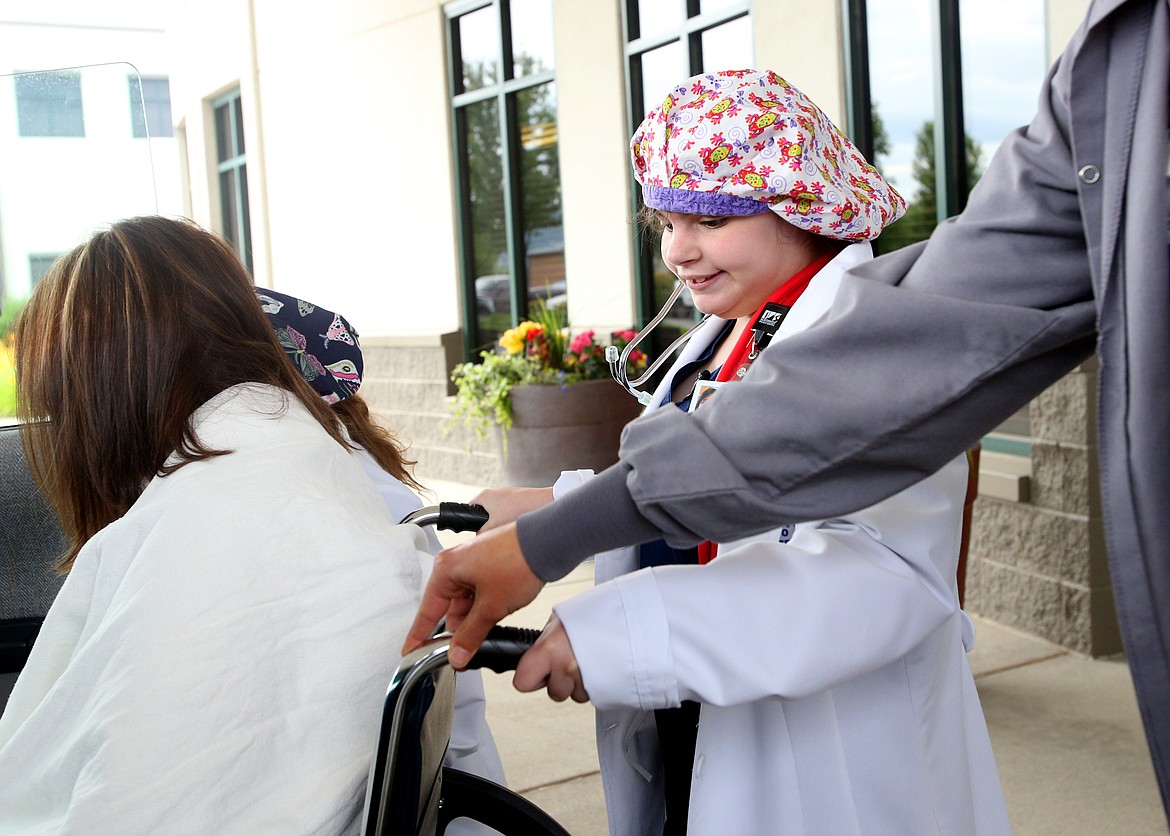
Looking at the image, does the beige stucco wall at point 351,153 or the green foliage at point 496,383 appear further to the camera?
the beige stucco wall at point 351,153

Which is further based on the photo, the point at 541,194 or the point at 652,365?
the point at 541,194

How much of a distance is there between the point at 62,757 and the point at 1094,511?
11.7 feet

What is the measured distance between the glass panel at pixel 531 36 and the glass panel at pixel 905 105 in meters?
3.13

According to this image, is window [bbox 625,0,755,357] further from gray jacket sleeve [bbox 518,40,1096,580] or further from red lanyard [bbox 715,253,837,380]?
gray jacket sleeve [bbox 518,40,1096,580]

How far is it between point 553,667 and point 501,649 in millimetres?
58

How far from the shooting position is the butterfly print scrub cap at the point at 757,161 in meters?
1.51

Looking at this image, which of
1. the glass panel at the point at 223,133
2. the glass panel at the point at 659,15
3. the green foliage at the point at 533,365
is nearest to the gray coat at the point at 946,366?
the green foliage at the point at 533,365

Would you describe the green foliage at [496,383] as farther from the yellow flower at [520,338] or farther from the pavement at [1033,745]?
the pavement at [1033,745]

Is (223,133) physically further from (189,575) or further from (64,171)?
(189,575)

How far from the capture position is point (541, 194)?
8.08 metres

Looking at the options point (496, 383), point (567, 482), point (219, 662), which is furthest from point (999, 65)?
point (219, 662)

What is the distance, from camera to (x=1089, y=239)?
94 cm

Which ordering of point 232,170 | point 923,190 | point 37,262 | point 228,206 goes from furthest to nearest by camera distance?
point 228,206 → point 232,170 → point 923,190 → point 37,262

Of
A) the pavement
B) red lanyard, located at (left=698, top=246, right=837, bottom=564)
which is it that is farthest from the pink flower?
red lanyard, located at (left=698, top=246, right=837, bottom=564)
